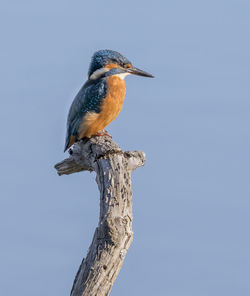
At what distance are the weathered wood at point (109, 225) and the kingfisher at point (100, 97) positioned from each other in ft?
1.99

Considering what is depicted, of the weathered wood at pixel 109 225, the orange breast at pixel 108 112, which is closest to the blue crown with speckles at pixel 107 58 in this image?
the orange breast at pixel 108 112

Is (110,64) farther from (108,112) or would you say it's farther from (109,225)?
(109,225)

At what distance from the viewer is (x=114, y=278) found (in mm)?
3117

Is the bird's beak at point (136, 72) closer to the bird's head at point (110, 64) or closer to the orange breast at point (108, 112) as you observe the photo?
the bird's head at point (110, 64)

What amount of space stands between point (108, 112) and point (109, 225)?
1467 millimetres

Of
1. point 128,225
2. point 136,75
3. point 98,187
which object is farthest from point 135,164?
point 136,75

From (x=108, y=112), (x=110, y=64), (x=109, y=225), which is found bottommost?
(x=109, y=225)

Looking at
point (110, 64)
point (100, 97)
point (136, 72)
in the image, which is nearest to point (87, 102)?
point (100, 97)

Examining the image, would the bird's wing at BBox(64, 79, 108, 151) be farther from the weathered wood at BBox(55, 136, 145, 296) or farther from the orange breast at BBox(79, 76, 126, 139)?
the weathered wood at BBox(55, 136, 145, 296)

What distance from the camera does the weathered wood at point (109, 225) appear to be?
10.1ft

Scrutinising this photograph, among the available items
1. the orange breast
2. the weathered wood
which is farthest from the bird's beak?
the weathered wood

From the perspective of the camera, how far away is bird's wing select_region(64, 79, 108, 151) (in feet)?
14.3

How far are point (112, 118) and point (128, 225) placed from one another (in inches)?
56.6

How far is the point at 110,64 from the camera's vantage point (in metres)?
4.40
